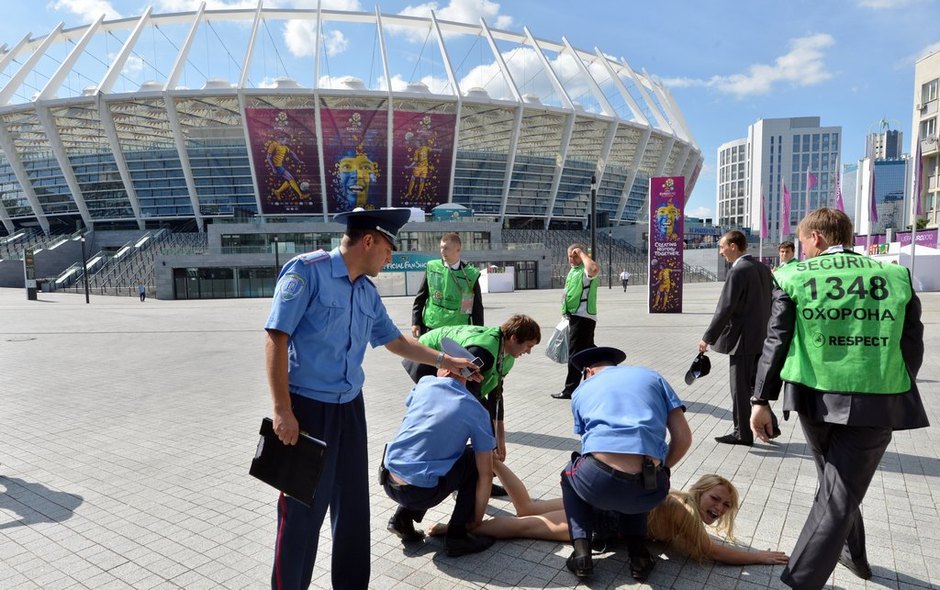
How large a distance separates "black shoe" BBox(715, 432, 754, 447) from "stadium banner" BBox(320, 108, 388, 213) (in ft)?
143

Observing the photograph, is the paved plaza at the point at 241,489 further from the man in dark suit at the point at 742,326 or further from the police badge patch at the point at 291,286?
the police badge patch at the point at 291,286

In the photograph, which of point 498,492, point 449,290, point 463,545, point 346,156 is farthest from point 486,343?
point 346,156

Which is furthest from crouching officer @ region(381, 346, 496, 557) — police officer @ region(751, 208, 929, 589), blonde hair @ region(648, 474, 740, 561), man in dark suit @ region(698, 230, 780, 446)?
man in dark suit @ region(698, 230, 780, 446)

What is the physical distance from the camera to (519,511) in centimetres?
327

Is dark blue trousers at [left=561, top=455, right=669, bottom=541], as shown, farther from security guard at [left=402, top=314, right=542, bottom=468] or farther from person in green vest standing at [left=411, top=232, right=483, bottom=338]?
person in green vest standing at [left=411, top=232, right=483, bottom=338]

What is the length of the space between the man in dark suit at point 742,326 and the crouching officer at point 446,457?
8.99 ft

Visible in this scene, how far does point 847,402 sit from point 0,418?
26.0ft

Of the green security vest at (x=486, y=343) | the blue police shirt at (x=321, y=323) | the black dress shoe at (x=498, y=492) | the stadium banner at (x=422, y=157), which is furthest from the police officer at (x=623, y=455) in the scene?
the stadium banner at (x=422, y=157)

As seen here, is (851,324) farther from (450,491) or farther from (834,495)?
(450,491)

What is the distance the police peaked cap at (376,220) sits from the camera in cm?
223

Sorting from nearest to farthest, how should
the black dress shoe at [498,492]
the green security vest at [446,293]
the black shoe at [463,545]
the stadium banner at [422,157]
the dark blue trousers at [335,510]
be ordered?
the dark blue trousers at [335,510] → the black shoe at [463,545] → the black dress shoe at [498,492] → the green security vest at [446,293] → the stadium banner at [422,157]

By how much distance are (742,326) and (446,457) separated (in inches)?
129

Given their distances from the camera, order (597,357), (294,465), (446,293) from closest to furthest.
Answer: (294,465)
(597,357)
(446,293)

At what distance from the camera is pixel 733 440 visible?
4910 millimetres
